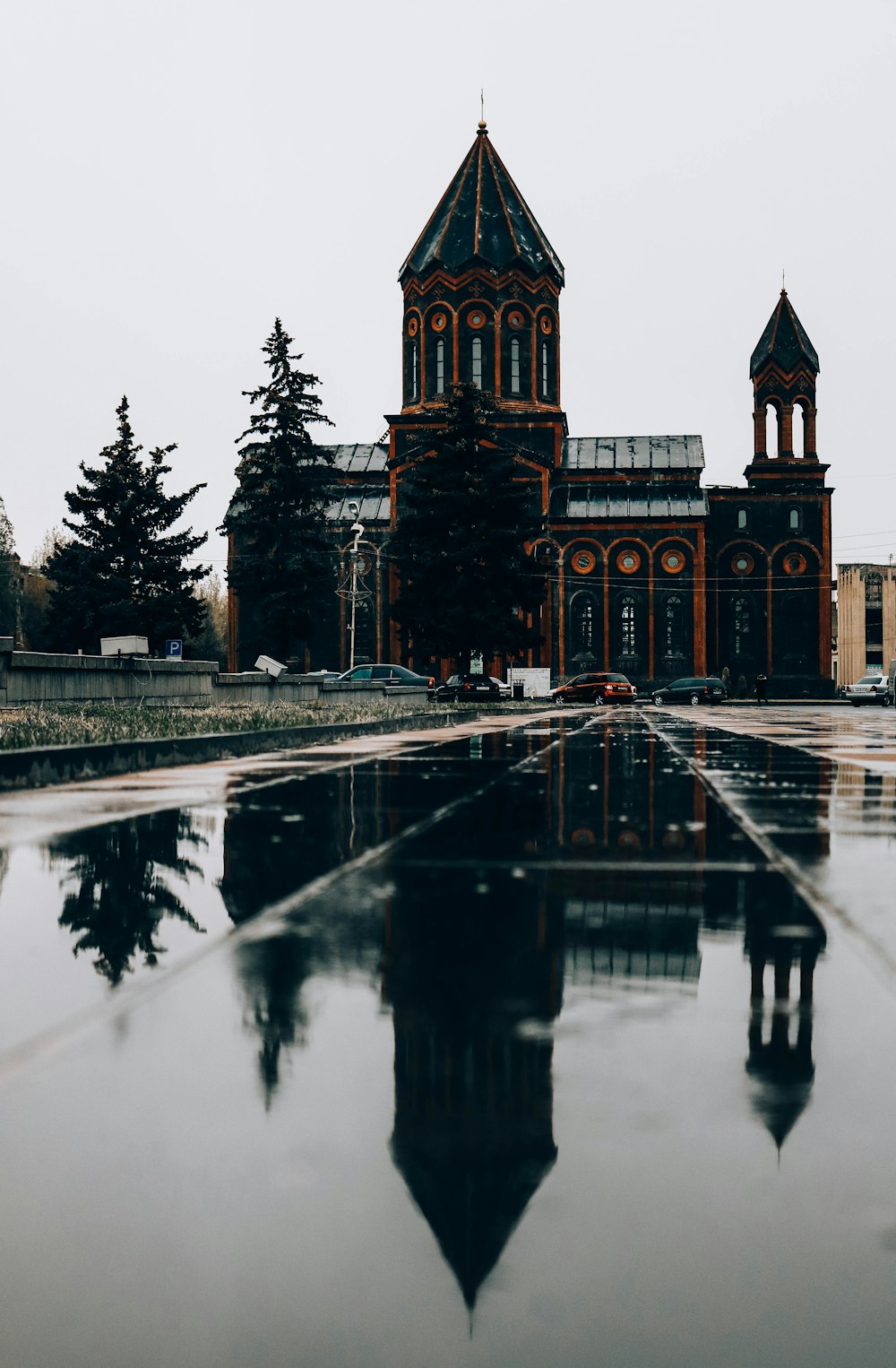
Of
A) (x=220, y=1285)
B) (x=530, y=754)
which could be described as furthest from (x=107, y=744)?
(x=220, y=1285)

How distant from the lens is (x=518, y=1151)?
322 centimetres

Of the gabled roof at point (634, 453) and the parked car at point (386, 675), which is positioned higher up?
the gabled roof at point (634, 453)

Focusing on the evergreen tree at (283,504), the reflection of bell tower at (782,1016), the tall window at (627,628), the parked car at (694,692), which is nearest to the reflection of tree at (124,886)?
the reflection of bell tower at (782,1016)

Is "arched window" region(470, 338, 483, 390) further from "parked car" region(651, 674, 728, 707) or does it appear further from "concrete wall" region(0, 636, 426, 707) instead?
"concrete wall" region(0, 636, 426, 707)

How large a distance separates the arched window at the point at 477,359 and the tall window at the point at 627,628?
682 inches

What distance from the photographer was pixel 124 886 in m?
7.57

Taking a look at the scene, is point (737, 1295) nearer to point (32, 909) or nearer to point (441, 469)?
point (32, 909)

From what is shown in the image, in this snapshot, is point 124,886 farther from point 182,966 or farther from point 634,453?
point 634,453

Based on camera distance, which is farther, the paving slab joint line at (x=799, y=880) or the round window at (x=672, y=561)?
the round window at (x=672, y=561)

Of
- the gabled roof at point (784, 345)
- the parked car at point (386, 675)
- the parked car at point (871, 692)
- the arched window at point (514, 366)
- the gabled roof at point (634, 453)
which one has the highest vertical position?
the gabled roof at point (784, 345)

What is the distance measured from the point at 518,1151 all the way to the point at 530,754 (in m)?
18.3

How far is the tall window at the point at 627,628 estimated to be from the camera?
9362cm

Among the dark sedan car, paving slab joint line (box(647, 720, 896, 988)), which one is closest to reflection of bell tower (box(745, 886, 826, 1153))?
paving slab joint line (box(647, 720, 896, 988))

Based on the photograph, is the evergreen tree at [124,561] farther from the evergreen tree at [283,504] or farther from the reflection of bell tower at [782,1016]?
the reflection of bell tower at [782,1016]
